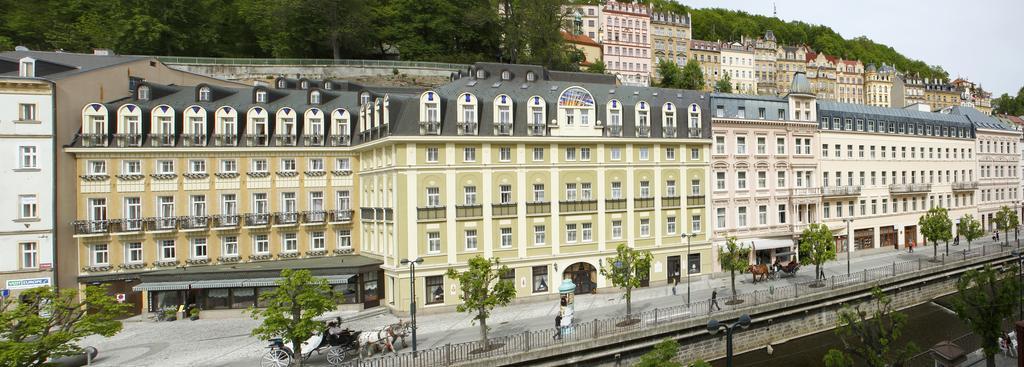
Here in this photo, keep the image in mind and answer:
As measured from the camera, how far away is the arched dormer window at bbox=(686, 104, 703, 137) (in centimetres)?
4266

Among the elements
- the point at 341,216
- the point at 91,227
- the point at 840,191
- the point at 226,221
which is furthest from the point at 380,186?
the point at 840,191

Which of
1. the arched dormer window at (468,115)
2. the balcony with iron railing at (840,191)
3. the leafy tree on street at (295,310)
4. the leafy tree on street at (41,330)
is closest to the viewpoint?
the leafy tree on street at (41,330)

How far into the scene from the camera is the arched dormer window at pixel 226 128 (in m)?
37.4

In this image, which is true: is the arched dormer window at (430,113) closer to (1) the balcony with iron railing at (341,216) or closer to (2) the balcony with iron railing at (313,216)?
(1) the balcony with iron railing at (341,216)

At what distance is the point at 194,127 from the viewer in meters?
37.1

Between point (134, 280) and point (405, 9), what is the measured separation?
1717 inches

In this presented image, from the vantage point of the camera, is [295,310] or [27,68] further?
[27,68]

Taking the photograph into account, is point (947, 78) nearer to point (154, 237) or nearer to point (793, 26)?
point (793, 26)

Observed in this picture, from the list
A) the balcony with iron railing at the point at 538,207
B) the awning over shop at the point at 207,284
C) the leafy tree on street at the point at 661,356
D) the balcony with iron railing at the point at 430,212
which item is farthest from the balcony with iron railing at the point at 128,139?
the leafy tree on street at the point at 661,356

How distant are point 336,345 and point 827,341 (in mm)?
26331

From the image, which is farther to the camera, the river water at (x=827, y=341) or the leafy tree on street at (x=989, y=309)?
the river water at (x=827, y=341)

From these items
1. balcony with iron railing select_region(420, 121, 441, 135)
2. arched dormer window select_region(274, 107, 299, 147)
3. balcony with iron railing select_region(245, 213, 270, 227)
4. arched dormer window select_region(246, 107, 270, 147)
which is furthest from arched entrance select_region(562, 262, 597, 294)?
arched dormer window select_region(246, 107, 270, 147)

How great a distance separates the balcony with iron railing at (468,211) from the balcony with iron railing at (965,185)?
5293 centimetres

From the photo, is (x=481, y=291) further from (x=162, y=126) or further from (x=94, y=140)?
(x=94, y=140)
